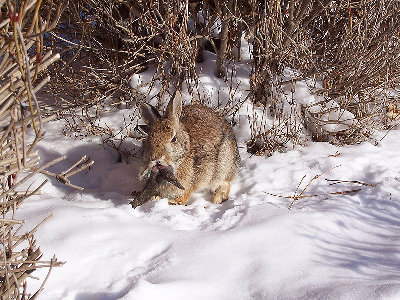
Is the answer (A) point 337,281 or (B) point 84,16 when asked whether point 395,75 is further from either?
(B) point 84,16

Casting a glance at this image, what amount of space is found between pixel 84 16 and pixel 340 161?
3.08 m

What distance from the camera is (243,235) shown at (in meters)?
3.12

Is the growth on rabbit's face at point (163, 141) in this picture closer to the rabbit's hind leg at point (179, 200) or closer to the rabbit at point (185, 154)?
the rabbit at point (185, 154)

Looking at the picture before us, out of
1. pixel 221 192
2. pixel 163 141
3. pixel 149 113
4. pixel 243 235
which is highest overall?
pixel 149 113

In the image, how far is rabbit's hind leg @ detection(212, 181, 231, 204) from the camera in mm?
3953

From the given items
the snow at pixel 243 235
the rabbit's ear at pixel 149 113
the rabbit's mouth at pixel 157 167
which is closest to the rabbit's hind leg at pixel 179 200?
the snow at pixel 243 235

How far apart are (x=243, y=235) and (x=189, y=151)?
3.20 ft

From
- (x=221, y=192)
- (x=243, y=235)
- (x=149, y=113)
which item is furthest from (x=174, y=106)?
(x=243, y=235)

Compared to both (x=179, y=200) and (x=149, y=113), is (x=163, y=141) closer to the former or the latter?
(x=149, y=113)

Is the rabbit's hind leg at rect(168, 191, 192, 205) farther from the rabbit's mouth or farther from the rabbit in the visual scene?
the rabbit's mouth

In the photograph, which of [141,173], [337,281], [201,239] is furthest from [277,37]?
[337,281]

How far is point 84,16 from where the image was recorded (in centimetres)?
487

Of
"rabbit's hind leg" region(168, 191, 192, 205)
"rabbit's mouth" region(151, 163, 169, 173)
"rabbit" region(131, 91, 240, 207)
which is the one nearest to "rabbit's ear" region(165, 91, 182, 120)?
"rabbit" region(131, 91, 240, 207)

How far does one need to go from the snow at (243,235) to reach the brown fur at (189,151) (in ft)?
0.51
